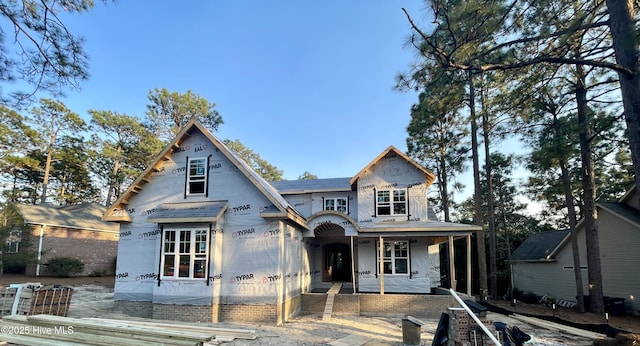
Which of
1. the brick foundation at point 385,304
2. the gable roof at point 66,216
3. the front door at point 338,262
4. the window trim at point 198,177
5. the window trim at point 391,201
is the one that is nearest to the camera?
the window trim at point 198,177

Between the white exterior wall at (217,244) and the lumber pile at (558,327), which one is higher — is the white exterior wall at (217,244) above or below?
above

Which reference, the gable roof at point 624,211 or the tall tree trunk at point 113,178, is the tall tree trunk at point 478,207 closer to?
the gable roof at point 624,211

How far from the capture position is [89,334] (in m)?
7.53

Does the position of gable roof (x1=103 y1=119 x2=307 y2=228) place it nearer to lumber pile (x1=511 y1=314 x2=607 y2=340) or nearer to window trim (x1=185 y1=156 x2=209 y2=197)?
window trim (x1=185 y1=156 x2=209 y2=197)

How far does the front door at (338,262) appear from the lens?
56.4ft

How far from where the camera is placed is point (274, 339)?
8.69 metres

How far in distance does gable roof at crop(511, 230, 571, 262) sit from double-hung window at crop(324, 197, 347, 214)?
39.1ft

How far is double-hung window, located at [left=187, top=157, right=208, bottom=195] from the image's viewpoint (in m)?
12.0

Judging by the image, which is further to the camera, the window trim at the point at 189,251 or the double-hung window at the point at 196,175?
the double-hung window at the point at 196,175

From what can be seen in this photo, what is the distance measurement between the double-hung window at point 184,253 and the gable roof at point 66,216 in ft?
50.4

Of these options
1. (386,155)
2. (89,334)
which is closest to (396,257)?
(386,155)

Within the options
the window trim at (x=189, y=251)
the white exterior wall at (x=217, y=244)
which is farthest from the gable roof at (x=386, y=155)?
the window trim at (x=189, y=251)

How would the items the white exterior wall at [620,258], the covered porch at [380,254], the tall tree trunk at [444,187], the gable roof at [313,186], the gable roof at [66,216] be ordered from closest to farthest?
the covered porch at [380,254] < the white exterior wall at [620,258] < the gable roof at [313,186] < the gable roof at [66,216] < the tall tree trunk at [444,187]

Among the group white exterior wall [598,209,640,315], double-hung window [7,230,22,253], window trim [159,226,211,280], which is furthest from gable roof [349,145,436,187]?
double-hung window [7,230,22,253]
